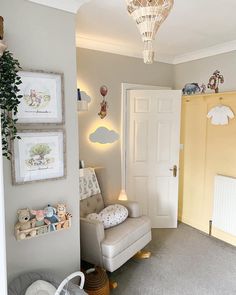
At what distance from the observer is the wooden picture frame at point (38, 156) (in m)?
1.81

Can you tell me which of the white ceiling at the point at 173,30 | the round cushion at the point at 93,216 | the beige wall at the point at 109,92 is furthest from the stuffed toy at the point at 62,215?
the white ceiling at the point at 173,30

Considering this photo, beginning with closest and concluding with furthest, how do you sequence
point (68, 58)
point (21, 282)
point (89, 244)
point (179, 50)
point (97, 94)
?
point (21, 282) → point (68, 58) → point (89, 244) → point (97, 94) → point (179, 50)

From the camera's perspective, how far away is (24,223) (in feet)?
5.82

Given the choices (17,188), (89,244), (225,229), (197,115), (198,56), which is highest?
(198,56)

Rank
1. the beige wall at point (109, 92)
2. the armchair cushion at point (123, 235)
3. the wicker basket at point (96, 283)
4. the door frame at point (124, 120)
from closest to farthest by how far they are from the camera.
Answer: the wicker basket at point (96, 283), the armchair cushion at point (123, 235), the beige wall at point (109, 92), the door frame at point (124, 120)

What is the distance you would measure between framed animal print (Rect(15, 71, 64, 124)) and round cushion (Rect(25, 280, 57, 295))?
113 centimetres

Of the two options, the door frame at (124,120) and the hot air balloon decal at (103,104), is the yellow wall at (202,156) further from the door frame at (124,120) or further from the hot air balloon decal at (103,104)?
the hot air balloon decal at (103,104)

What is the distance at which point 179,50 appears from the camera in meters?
3.53

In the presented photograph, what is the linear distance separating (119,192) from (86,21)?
216 cm

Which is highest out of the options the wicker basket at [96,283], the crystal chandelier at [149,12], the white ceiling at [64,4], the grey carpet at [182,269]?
the white ceiling at [64,4]

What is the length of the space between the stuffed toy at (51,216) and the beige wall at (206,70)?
262cm

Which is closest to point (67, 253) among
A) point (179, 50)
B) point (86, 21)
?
point (86, 21)

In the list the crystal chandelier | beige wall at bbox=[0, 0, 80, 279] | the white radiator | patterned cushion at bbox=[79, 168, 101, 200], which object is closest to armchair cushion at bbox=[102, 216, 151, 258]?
beige wall at bbox=[0, 0, 80, 279]

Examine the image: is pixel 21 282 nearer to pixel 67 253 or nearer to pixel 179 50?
pixel 67 253
